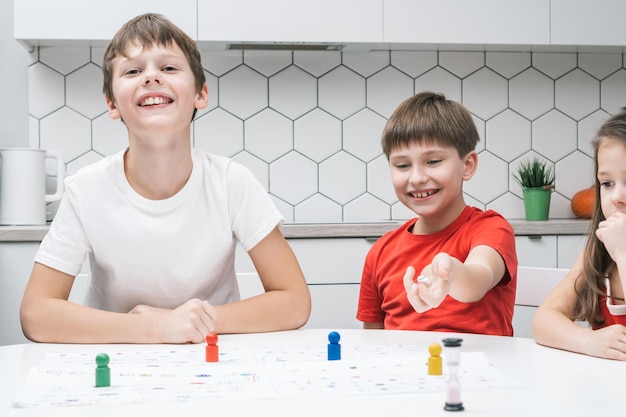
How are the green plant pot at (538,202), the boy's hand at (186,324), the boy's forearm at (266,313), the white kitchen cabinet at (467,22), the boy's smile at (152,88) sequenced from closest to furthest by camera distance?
1. the boy's hand at (186,324)
2. the boy's forearm at (266,313)
3. the boy's smile at (152,88)
4. the white kitchen cabinet at (467,22)
5. the green plant pot at (538,202)

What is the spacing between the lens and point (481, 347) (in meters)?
1.13

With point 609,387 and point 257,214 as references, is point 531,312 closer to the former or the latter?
point 257,214

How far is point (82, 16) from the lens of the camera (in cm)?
264

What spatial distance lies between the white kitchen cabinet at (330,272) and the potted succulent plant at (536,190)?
0.76 m

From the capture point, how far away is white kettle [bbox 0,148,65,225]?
256 centimetres

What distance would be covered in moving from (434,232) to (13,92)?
1.96 m

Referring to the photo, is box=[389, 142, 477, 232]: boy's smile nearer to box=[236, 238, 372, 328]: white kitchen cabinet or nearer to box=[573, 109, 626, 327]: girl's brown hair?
box=[573, 109, 626, 327]: girl's brown hair

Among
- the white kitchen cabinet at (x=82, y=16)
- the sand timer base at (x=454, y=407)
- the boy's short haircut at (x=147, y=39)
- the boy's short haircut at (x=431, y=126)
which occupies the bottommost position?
the sand timer base at (x=454, y=407)

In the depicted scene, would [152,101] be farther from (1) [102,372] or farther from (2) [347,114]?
(2) [347,114]

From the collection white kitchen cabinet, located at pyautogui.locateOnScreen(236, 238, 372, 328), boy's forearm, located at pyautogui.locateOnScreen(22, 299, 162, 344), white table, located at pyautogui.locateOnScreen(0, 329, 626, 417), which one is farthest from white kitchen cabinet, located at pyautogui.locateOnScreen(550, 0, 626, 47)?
boy's forearm, located at pyautogui.locateOnScreen(22, 299, 162, 344)

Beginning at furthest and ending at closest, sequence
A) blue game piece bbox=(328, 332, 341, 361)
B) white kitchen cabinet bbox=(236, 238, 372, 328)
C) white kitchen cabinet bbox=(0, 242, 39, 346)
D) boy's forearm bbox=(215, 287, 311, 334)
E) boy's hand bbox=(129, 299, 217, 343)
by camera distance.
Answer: white kitchen cabinet bbox=(236, 238, 372, 328)
white kitchen cabinet bbox=(0, 242, 39, 346)
boy's forearm bbox=(215, 287, 311, 334)
boy's hand bbox=(129, 299, 217, 343)
blue game piece bbox=(328, 332, 341, 361)

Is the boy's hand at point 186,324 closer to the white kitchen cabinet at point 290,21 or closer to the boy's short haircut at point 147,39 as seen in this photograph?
the boy's short haircut at point 147,39

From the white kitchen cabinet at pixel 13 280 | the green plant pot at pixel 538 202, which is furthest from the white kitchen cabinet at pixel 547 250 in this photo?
the white kitchen cabinet at pixel 13 280

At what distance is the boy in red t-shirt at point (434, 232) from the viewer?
1.44 m
